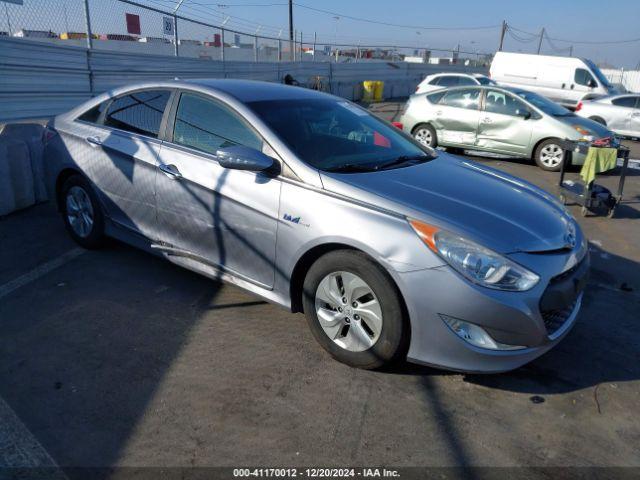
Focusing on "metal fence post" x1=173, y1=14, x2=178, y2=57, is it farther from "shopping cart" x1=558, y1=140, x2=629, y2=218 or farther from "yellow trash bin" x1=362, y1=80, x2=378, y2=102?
"yellow trash bin" x1=362, y1=80, x2=378, y2=102

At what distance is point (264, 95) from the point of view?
3.90 meters

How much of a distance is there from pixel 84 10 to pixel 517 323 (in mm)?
9860

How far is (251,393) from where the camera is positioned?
114 inches

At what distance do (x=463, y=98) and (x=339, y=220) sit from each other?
8.38 metres

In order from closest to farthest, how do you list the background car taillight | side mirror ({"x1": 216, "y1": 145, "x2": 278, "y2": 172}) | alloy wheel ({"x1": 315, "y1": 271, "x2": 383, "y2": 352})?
alloy wheel ({"x1": 315, "y1": 271, "x2": 383, "y2": 352}) < side mirror ({"x1": 216, "y1": 145, "x2": 278, "y2": 172}) < the background car taillight

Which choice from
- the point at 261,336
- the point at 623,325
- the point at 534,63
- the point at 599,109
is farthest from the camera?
the point at 534,63

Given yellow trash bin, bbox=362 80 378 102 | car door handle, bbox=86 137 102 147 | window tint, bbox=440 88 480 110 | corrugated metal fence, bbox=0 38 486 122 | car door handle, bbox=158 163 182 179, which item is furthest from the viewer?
yellow trash bin, bbox=362 80 378 102

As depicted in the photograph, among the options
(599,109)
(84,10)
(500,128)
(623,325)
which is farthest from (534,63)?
(623,325)

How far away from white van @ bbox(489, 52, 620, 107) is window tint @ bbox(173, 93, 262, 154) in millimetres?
17833

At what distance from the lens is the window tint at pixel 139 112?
13.5ft

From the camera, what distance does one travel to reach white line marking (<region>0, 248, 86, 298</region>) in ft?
13.4

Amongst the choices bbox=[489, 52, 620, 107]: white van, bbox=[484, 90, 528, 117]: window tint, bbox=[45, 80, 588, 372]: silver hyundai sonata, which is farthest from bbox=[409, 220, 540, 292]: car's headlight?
bbox=[489, 52, 620, 107]: white van

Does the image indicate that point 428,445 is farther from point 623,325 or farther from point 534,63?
point 534,63

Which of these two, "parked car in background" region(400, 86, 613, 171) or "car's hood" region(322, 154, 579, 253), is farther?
"parked car in background" region(400, 86, 613, 171)
